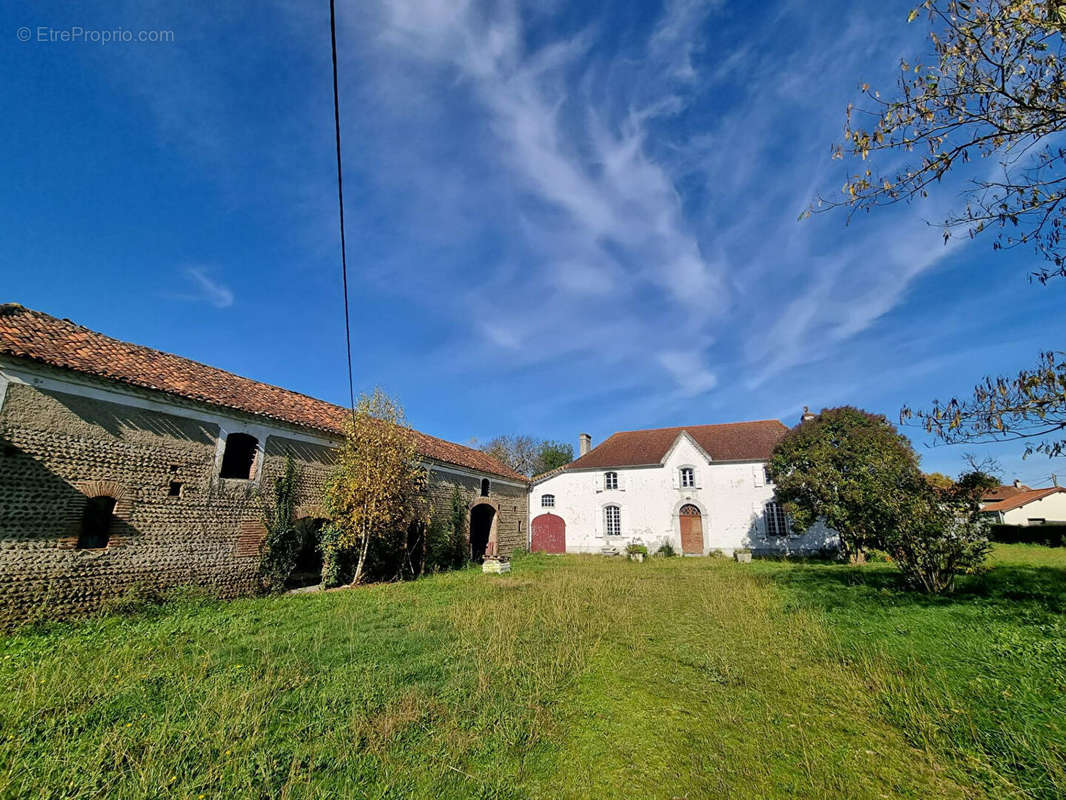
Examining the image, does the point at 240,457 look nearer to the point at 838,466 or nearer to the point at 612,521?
the point at 612,521

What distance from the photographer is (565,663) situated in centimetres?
629

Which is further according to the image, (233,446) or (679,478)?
(679,478)

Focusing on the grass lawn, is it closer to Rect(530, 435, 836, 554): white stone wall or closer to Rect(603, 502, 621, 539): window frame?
Rect(530, 435, 836, 554): white stone wall

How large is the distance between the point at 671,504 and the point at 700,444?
416cm

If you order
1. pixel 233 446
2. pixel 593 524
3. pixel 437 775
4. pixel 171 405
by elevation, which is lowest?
pixel 437 775

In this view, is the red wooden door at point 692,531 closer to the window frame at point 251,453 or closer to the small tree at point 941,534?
the small tree at point 941,534

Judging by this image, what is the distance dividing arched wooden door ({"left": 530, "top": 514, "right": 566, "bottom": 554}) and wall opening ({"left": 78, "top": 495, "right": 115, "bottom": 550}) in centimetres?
2135

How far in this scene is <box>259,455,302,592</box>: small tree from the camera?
1208 cm

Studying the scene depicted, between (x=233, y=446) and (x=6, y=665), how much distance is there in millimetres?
6314

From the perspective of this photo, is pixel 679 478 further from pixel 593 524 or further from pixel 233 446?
pixel 233 446

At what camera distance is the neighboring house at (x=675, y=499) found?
23.9 m

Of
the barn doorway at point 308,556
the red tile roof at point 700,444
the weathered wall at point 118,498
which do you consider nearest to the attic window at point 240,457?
the weathered wall at point 118,498

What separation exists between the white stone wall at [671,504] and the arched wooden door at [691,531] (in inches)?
11.4

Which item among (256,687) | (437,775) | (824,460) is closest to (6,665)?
(256,687)
